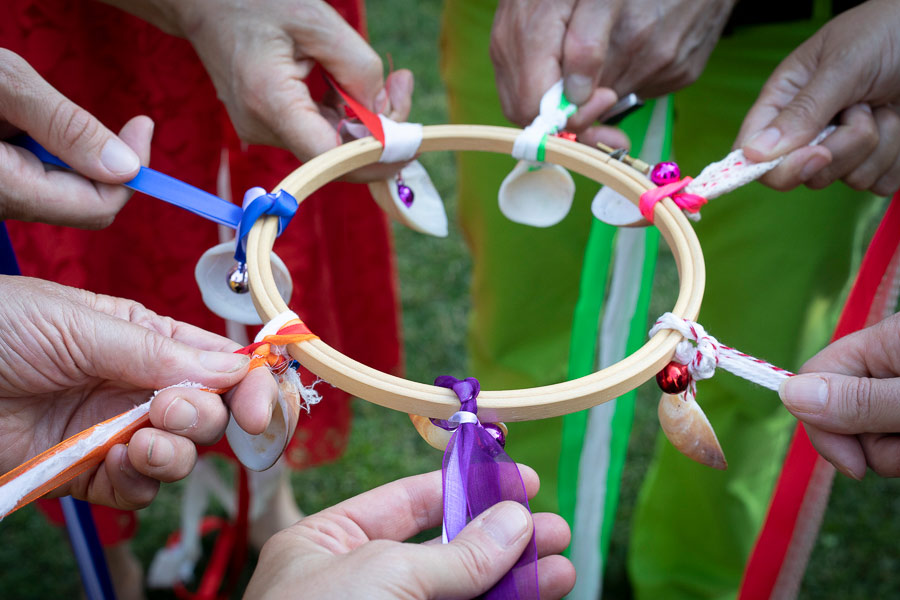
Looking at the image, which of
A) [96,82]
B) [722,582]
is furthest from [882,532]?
[96,82]

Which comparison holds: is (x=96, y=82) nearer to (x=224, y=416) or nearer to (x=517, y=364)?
(x=224, y=416)

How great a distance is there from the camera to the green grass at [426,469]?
1753 mm

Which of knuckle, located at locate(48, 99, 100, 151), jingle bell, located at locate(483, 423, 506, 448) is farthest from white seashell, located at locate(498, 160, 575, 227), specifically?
knuckle, located at locate(48, 99, 100, 151)

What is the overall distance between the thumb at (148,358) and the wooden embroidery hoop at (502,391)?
0.23 ft

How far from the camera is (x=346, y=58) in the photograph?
104 centimetres

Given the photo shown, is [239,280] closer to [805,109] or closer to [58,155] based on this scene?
[58,155]

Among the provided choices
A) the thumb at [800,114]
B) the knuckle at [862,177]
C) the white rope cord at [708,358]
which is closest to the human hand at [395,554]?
the white rope cord at [708,358]

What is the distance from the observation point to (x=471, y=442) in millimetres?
709

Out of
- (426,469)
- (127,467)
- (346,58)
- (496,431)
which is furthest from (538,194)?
(426,469)

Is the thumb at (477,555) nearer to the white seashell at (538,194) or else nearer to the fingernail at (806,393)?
the fingernail at (806,393)

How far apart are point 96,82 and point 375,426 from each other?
1.21 meters

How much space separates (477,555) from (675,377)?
294 millimetres

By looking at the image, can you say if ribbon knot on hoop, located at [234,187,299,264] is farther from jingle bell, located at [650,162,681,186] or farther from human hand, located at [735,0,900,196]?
human hand, located at [735,0,900,196]

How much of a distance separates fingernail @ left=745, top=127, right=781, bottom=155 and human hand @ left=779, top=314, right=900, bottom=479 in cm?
28
